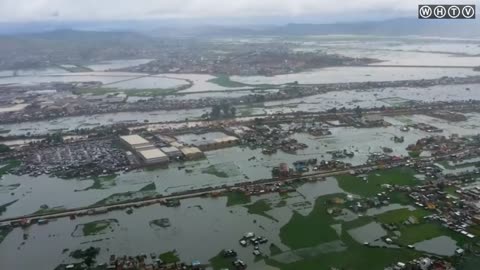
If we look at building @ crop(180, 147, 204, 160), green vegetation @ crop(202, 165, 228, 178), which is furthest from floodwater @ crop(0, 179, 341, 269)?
building @ crop(180, 147, 204, 160)

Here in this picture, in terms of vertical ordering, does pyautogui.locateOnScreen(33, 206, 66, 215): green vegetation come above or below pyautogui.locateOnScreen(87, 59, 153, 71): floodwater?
below

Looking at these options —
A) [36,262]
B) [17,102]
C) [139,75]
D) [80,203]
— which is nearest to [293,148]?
[80,203]

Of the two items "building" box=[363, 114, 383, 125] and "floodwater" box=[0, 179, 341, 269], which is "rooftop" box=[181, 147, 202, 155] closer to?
"floodwater" box=[0, 179, 341, 269]

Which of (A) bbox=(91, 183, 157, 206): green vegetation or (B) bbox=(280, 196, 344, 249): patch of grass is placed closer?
(B) bbox=(280, 196, 344, 249): patch of grass

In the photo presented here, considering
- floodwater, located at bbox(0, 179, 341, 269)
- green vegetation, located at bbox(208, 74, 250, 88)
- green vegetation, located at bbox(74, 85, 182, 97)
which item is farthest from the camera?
green vegetation, located at bbox(208, 74, 250, 88)

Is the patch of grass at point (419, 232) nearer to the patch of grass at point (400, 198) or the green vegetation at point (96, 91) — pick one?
the patch of grass at point (400, 198)

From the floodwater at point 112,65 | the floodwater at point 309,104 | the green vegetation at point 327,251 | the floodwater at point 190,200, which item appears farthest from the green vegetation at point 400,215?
the floodwater at point 112,65
